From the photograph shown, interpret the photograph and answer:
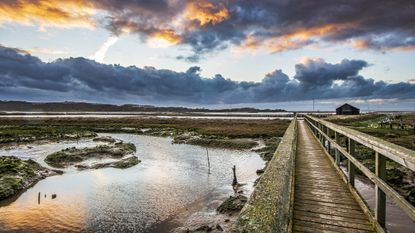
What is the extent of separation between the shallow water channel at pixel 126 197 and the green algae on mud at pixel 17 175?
825 millimetres

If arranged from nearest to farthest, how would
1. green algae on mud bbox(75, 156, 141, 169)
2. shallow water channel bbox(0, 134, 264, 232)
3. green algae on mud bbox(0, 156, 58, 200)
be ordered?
1. shallow water channel bbox(0, 134, 264, 232)
2. green algae on mud bbox(0, 156, 58, 200)
3. green algae on mud bbox(75, 156, 141, 169)

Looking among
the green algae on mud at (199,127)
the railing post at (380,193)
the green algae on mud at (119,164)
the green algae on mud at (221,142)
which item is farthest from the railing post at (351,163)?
the green algae on mud at (199,127)

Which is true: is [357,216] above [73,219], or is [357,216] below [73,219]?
above

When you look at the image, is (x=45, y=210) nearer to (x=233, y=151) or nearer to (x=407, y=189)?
(x=407, y=189)

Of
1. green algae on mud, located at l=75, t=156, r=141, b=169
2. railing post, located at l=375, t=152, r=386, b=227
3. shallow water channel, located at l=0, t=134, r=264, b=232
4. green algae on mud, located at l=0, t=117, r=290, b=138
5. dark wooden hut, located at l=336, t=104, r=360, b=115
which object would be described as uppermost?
dark wooden hut, located at l=336, t=104, r=360, b=115

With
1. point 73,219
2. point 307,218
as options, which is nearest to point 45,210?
point 73,219

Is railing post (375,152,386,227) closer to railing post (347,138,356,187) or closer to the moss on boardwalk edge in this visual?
the moss on boardwalk edge

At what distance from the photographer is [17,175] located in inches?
830

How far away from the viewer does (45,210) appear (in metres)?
15.9

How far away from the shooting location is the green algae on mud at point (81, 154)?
90.9 ft

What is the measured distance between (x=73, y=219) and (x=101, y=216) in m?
1.43

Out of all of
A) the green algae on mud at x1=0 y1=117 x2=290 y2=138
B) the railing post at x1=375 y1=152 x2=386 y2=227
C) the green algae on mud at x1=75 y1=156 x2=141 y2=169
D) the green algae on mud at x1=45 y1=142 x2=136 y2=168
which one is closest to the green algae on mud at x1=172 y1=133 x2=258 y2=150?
the green algae on mud at x1=0 y1=117 x2=290 y2=138

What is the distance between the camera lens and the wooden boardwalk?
5000 millimetres

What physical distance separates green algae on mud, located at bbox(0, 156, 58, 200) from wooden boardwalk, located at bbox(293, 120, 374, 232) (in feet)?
61.6
